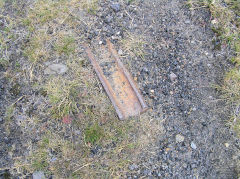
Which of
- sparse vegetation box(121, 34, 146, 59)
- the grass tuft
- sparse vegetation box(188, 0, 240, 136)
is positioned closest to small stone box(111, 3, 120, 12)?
sparse vegetation box(121, 34, 146, 59)

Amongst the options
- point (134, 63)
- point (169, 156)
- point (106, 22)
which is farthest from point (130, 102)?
point (106, 22)

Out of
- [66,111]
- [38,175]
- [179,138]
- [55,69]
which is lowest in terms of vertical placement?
[38,175]

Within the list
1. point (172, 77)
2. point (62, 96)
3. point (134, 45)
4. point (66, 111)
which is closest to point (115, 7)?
point (134, 45)

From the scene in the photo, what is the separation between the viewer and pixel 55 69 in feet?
9.85

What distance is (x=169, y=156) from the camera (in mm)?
2688

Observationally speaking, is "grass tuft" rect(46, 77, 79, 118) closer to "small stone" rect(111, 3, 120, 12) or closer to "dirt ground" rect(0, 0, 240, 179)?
"dirt ground" rect(0, 0, 240, 179)

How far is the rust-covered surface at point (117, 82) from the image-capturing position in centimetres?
→ 286

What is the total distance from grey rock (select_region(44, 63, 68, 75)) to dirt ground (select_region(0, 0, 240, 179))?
0.01 meters

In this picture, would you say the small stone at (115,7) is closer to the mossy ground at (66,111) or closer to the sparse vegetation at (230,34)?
the mossy ground at (66,111)

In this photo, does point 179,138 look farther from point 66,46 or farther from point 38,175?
point 66,46

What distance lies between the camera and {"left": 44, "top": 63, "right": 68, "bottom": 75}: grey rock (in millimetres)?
2994

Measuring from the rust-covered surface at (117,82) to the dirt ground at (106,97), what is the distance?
2.9 inches

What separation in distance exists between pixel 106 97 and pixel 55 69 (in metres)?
0.69

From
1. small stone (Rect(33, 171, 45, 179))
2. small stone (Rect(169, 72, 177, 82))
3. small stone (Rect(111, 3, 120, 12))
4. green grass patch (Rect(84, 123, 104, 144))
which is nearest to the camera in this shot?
small stone (Rect(33, 171, 45, 179))
